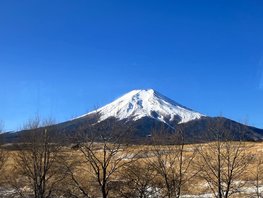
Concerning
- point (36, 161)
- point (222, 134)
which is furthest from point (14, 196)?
point (222, 134)

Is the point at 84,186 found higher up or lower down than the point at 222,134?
lower down

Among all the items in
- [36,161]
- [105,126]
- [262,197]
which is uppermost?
[105,126]

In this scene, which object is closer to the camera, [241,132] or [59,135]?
[241,132]

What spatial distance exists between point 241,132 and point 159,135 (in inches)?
269

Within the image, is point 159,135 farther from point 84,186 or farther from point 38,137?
point 84,186

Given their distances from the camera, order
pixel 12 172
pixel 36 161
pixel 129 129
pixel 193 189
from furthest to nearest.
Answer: pixel 12 172 < pixel 193 189 < pixel 36 161 < pixel 129 129

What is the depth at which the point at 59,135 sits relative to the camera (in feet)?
139

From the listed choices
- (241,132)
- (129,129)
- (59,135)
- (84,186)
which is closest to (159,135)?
(129,129)

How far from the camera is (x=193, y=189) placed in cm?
4731

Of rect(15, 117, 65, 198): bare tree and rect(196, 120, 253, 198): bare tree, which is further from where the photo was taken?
rect(15, 117, 65, 198): bare tree

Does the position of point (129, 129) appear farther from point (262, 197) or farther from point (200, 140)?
point (262, 197)

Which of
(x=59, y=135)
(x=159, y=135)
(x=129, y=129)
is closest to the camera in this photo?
(x=129, y=129)

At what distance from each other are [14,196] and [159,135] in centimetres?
1753

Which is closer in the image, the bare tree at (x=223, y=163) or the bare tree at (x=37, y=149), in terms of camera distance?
the bare tree at (x=223, y=163)
